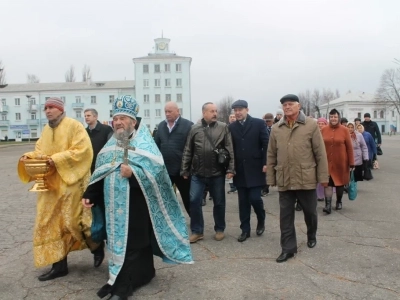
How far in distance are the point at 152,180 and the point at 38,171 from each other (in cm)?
120

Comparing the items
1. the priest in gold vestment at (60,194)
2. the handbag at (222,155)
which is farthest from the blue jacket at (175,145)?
the priest in gold vestment at (60,194)

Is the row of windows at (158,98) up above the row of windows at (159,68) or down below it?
below

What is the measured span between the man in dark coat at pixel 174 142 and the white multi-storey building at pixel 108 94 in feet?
231

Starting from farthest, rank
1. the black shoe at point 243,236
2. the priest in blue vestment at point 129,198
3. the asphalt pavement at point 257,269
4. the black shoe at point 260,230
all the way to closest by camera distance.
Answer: the black shoe at point 260,230 → the black shoe at point 243,236 → the asphalt pavement at point 257,269 → the priest in blue vestment at point 129,198

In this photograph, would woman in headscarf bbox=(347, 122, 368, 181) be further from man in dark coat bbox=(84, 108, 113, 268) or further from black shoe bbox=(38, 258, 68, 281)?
black shoe bbox=(38, 258, 68, 281)

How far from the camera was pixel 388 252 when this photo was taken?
16.6 feet

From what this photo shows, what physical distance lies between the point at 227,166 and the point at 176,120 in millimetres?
1074

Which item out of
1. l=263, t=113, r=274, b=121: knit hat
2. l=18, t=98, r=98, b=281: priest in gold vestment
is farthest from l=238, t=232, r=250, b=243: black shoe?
l=263, t=113, r=274, b=121: knit hat

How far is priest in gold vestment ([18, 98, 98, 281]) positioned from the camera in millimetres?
4289

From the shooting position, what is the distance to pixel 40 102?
3201 inches

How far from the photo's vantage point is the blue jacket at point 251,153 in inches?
223

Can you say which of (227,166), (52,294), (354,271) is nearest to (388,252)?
(354,271)

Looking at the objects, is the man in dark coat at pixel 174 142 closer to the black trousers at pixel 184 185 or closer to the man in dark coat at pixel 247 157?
the black trousers at pixel 184 185

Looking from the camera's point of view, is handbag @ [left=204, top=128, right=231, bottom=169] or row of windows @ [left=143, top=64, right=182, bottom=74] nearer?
handbag @ [left=204, top=128, right=231, bottom=169]
